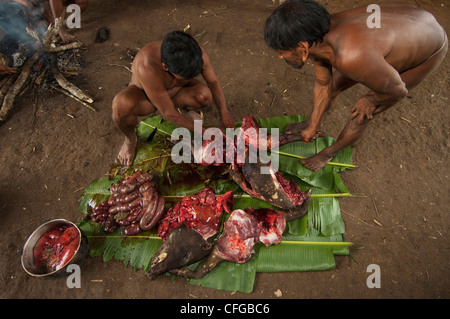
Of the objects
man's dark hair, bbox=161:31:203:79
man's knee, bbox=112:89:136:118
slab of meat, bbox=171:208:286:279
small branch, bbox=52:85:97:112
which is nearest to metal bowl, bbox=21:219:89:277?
slab of meat, bbox=171:208:286:279

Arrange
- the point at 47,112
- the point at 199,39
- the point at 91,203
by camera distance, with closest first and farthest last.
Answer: the point at 91,203 → the point at 47,112 → the point at 199,39

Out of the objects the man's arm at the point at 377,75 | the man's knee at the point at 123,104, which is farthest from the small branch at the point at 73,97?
the man's arm at the point at 377,75

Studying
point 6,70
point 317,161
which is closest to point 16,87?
point 6,70

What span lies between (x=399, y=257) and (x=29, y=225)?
4.19 m

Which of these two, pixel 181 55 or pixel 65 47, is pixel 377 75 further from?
pixel 65 47

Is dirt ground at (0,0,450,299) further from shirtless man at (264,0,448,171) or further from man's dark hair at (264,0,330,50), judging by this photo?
man's dark hair at (264,0,330,50)

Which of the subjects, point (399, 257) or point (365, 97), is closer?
point (365, 97)

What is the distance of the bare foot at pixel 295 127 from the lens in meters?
3.57

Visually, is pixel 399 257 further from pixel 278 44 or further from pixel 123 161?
pixel 123 161

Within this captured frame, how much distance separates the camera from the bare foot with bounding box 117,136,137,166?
3.56 metres

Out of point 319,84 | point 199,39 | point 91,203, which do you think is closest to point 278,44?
point 319,84

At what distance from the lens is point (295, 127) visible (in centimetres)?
361

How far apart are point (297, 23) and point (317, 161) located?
164 centimetres

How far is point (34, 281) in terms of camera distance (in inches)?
120
